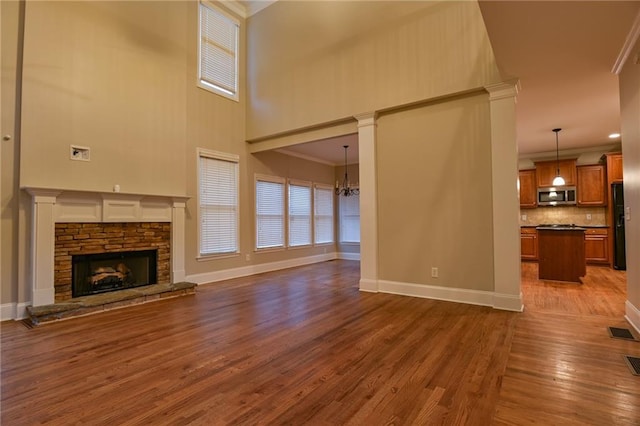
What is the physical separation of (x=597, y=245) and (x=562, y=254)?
8.42 ft

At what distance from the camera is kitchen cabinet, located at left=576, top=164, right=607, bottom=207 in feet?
24.9

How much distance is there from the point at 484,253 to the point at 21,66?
638cm

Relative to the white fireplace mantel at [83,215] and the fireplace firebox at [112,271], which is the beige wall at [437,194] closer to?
the white fireplace mantel at [83,215]

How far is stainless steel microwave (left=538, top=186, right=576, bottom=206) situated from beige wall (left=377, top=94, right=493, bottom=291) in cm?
530

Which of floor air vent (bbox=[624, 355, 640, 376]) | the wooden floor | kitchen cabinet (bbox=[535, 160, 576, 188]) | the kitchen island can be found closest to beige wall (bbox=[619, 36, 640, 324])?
the wooden floor

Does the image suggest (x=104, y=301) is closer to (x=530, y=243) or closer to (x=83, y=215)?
(x=83, y=215)

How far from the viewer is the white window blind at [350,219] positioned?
941cm

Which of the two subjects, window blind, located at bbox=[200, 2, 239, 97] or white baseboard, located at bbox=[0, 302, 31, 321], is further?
window blind, located at bbox=[200, 2, 239, 97]

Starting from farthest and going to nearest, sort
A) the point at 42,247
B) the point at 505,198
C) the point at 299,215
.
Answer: the point at 299,215 < the point at 42,247 < the point at 505,198

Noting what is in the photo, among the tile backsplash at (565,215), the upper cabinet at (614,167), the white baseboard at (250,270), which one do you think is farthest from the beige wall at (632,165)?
the white baseboard at (250,270)

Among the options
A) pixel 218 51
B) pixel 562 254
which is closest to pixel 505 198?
pixel 562 254

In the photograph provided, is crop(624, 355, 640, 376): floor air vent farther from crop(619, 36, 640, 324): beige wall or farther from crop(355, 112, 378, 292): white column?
crop(355, 112, 378, 292): white column

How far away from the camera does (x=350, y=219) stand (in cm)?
955

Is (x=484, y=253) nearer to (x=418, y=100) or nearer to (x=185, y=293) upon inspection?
(x=418, y=100)
